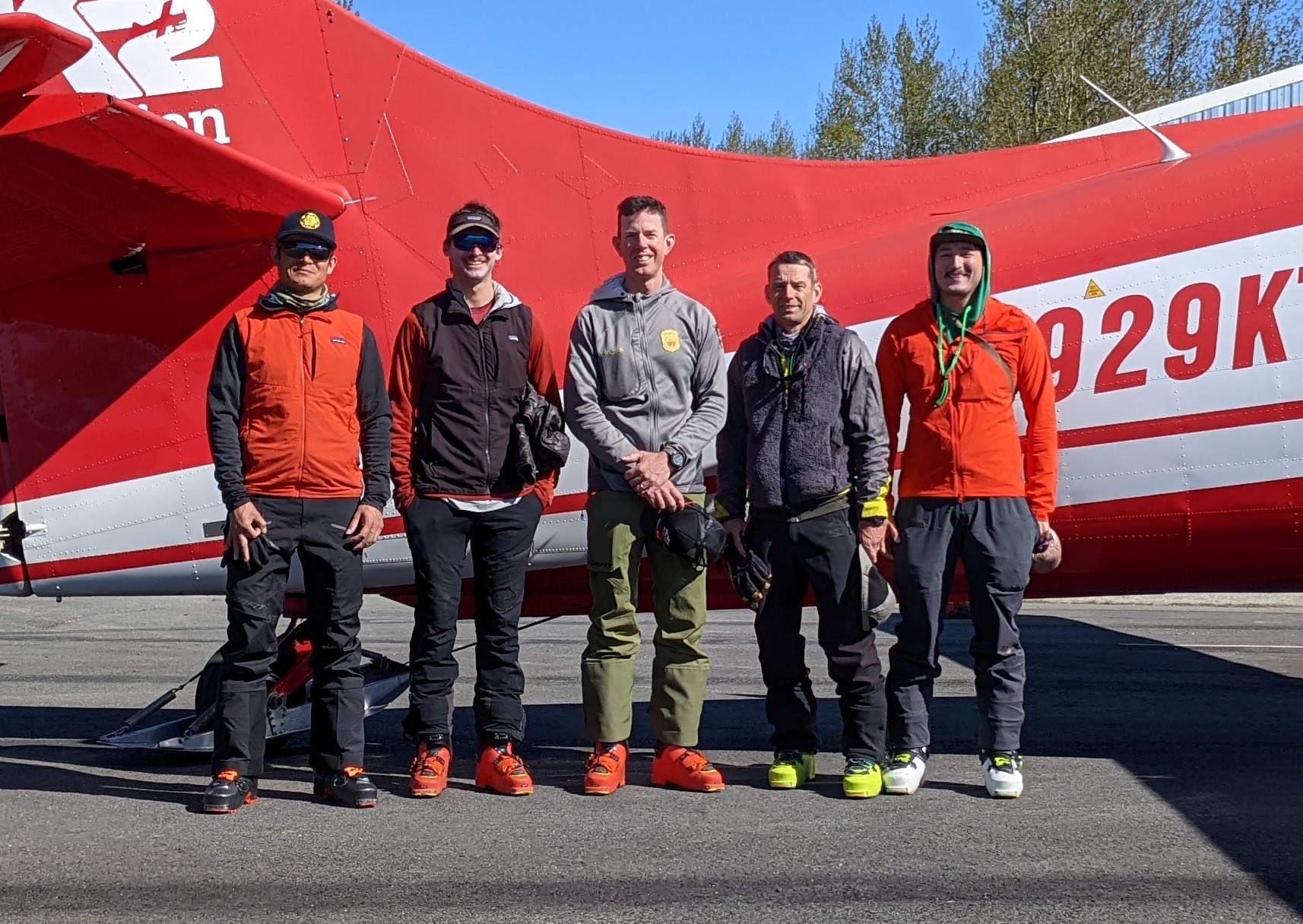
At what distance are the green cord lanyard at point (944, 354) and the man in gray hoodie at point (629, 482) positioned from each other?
2.57 feet

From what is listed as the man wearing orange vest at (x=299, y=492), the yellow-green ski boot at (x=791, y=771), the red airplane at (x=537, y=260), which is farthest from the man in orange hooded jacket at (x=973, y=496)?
the man wearing orange vest at (x=299, y=492)

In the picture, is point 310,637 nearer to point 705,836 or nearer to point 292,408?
point 292,408

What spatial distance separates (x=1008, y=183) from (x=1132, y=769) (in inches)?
104

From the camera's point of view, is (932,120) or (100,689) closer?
(100,689)

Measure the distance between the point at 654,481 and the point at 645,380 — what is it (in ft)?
1.26

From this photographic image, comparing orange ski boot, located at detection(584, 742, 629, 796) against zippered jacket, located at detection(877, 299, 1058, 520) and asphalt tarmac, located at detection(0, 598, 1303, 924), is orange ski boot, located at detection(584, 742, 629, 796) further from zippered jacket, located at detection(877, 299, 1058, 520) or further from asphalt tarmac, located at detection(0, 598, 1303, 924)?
zippered jacket, located at detection(877, 299, 1058, 520)

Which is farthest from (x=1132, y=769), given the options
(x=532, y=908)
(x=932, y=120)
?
(x=932, y=120)

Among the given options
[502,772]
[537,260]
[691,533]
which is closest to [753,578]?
[691,533]

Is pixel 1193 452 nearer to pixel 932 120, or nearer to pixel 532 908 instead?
pixel 532 908

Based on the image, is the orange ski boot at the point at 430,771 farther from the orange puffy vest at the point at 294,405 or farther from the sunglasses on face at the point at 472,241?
the sunglasses on face at the point at 472,241

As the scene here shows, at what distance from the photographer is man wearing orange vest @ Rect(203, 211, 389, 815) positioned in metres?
4.39

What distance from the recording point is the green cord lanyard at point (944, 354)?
4512mm

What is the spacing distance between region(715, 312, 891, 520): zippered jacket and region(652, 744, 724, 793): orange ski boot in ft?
3.05

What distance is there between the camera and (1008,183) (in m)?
5.81
